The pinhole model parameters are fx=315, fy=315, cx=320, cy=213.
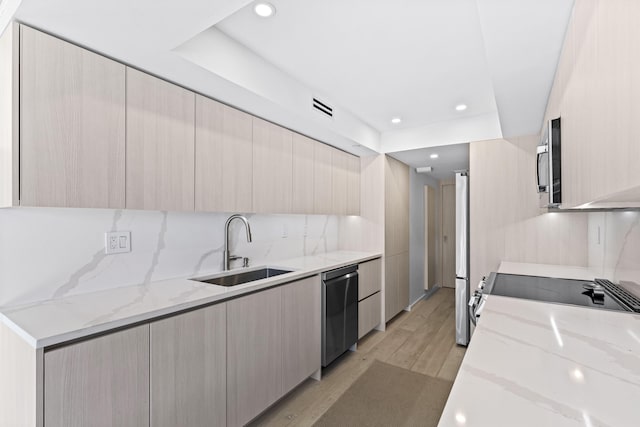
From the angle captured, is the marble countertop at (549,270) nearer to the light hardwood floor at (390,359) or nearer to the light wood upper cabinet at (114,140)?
the light hardwood floor at (390,359)

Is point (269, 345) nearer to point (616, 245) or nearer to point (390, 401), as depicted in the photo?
point (390, 401)

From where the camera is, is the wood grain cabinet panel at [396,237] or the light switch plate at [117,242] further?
the wood grain cabinet panel at [396,237]

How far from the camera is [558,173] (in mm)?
1471

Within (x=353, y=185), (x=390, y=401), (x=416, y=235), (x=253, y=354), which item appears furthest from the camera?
(x=416, y=235)

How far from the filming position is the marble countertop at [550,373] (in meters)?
0.69

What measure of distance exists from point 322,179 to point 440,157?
5.72ft

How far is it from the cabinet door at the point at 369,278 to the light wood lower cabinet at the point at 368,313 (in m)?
0.07

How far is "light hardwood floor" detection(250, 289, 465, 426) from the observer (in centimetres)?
221

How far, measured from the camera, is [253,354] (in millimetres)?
1968

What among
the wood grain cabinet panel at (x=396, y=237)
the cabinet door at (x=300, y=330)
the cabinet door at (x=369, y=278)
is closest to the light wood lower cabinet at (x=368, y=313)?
the cabinet door at (x=369, y=278)

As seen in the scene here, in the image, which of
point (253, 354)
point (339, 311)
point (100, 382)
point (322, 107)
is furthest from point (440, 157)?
point (100, 382)

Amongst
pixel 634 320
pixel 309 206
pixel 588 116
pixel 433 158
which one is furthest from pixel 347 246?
pixel 588 116

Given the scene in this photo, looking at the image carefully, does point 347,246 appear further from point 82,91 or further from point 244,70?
point 82,91

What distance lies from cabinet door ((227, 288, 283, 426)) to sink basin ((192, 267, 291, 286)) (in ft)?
1.44
